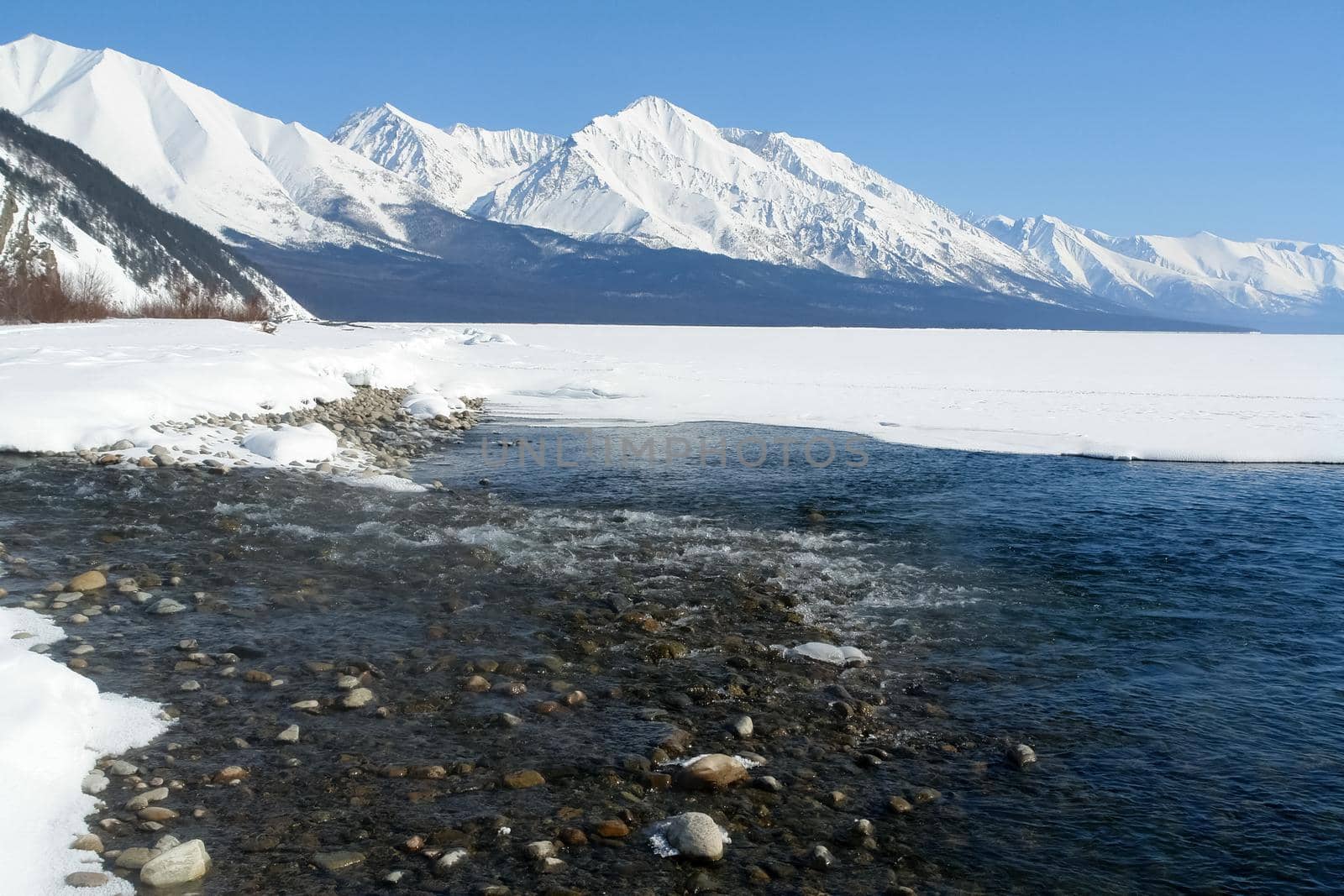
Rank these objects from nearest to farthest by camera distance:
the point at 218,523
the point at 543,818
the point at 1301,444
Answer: the point at 543,818, the point at 218,523, the point at 1301,444

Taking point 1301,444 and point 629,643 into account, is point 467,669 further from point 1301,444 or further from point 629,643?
point 1301,444

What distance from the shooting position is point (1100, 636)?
862 centimetres

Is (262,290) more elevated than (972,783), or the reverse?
(262,290)

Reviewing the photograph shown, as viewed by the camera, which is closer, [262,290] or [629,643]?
[629,643]

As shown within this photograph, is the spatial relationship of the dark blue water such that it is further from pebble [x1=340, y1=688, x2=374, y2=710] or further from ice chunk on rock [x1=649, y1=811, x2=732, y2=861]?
pebble [x1=340, y1=688, x2=374, y2=710]

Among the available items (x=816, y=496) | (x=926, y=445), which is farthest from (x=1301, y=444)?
(x=816, y=496)

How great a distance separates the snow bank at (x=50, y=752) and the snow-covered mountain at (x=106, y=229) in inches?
3147

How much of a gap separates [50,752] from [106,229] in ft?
379

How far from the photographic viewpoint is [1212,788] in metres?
5.90

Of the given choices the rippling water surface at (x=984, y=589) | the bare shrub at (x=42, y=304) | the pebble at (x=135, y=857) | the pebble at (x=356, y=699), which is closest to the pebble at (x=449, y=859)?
the rippling water surface at (x=984, y=589)

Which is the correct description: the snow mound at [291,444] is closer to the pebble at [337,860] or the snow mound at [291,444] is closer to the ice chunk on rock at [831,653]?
the ice chunk on rock at [831,653]

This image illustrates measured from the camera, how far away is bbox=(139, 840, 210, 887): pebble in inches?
176

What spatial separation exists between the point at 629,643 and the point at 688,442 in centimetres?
1231

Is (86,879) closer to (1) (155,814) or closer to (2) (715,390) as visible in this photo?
(1) (155,814)
